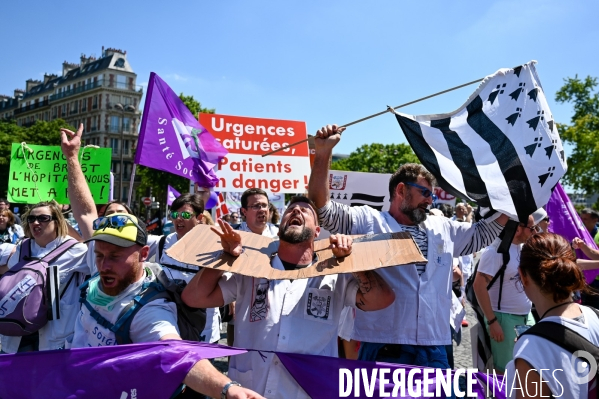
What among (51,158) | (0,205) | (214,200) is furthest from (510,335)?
(0,205)

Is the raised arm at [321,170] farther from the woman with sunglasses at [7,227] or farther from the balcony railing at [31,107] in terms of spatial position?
the balcony railing at [31,107]

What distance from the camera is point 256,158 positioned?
8031 mm

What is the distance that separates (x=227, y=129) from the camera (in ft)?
27.0

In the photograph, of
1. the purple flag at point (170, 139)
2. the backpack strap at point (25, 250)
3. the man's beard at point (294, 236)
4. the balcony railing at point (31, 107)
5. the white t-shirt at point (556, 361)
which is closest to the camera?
the white t-shirt at point (556, 361)

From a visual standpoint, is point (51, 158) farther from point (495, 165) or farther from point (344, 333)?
point (495, 165)

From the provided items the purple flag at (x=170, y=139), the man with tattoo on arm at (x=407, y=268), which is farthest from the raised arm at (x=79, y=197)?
the purple flag at (x=170, y=139)

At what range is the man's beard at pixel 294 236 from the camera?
9.16 feet

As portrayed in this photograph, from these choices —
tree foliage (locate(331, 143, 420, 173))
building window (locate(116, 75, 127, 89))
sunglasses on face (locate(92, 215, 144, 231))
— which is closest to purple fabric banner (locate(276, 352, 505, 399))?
sunglasses on face (locate(92, 215, 144, 231))

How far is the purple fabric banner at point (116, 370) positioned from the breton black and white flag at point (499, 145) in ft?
6.30

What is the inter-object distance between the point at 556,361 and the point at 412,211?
1.57 metres

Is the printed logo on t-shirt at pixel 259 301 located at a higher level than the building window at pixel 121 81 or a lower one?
lower

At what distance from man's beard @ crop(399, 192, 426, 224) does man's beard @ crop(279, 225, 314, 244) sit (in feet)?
3.24

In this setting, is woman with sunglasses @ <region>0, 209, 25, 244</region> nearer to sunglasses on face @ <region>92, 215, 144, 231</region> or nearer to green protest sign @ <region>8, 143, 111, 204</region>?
green protest sign @ <region>8, 143, 111, 204</region>

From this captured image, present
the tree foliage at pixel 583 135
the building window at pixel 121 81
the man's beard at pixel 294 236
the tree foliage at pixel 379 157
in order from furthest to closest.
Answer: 1. the building window at pixel 121 81
2. the tree foliage at pixel 379 157
3. the tree foliage at pixel 583 135
4. the man's beard at pixel 294 236
